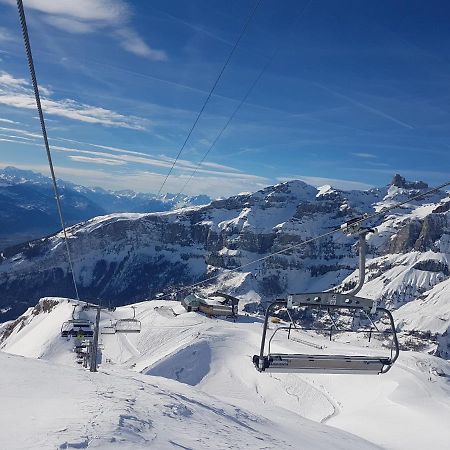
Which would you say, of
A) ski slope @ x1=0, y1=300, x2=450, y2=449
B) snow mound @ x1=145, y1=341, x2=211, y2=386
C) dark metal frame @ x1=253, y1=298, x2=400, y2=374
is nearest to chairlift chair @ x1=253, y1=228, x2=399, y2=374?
dark metal frame @ x1=253, y1=298, x2=400, y2=374

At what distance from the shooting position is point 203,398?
2791 cm

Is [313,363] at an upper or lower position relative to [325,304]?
lower

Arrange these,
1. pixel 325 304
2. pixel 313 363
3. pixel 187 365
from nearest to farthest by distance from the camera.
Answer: pixel 325 304, pixel 313 363, pixel 187 365

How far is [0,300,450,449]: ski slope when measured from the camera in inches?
608

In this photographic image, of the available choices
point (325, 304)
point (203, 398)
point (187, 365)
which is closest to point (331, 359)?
point (325, 304)

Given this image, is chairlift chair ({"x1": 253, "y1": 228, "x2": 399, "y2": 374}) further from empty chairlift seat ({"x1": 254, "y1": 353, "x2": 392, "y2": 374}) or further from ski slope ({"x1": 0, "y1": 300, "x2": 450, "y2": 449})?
ski slope ({"x1": 0, "y1": 300, "x2": 450, "y2": 449})

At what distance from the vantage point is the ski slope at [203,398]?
1544 centimetres

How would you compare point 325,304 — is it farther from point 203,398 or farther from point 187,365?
point 187,365

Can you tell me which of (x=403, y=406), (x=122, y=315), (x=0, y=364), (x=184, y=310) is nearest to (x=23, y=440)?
(x=0, y=364)

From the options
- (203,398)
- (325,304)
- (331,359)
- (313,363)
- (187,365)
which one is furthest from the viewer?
(187,365)

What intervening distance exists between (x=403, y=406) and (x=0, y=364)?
38479mm

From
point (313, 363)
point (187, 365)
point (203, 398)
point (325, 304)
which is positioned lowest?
point (187, 365)

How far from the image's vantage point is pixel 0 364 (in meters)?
25.2

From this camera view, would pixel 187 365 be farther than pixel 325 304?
Yes
